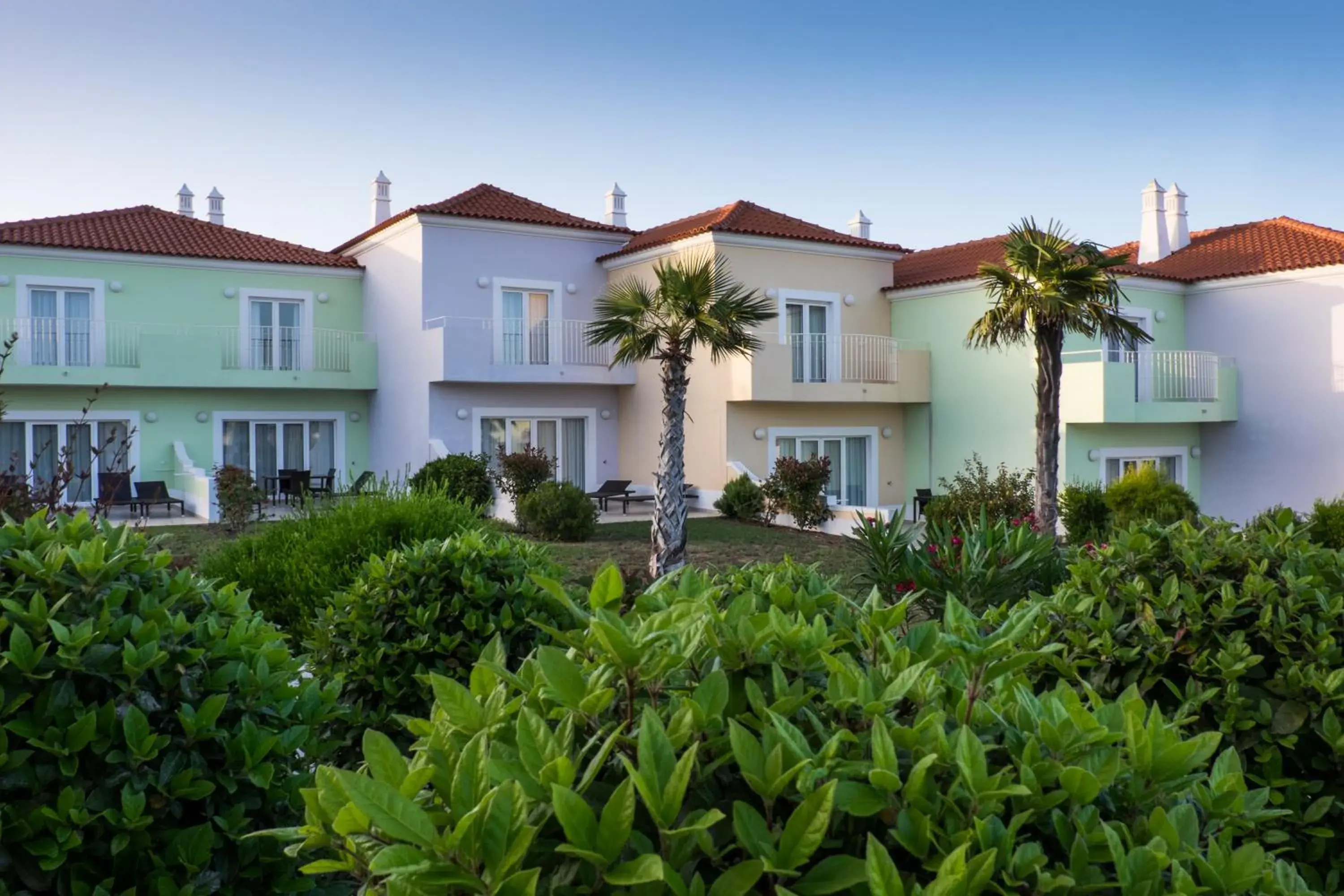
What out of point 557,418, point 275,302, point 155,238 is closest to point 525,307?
point 557,418

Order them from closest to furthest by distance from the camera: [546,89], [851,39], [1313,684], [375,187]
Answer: [1313,684], [851,39], [546,89], [375,187]

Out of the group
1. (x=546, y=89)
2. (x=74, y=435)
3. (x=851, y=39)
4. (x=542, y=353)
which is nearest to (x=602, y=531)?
(x=542, y=353)

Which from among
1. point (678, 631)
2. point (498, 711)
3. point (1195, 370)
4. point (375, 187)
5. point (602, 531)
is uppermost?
point (375, 187)

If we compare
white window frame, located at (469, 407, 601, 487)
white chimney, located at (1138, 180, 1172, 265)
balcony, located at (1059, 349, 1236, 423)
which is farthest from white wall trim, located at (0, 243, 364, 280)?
white chimney, located at (1138, 180, 1172, 265)

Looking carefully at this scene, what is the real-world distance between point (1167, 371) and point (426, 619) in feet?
78.8

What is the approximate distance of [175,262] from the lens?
84.4 feet

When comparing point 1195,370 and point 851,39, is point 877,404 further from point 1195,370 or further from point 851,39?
point 851,39

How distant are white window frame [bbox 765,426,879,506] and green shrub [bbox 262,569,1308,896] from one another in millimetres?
22885

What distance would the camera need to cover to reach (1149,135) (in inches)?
1061

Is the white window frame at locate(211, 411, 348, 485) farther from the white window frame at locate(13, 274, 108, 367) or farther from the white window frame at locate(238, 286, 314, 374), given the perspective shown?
the white window frame at locate(13, 274, 108, 367)

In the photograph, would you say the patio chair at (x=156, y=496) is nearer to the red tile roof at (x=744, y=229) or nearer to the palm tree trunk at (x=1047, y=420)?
the red tile roof at (x=744, y=229)

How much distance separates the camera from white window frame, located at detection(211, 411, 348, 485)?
85.5 feet

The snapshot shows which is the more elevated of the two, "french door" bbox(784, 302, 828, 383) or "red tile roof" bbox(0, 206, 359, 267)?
"red tile roof" bbox(0, 206, 359, 267)

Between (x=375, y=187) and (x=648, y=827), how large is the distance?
30358 mm
